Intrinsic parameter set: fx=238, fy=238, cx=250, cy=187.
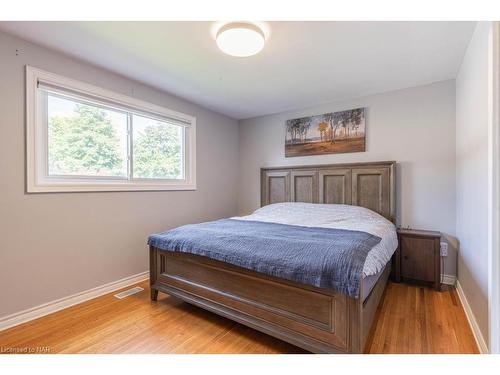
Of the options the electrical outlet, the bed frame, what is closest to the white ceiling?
the bed frame

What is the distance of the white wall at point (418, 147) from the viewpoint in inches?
106

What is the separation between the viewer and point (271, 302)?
164 centimetres

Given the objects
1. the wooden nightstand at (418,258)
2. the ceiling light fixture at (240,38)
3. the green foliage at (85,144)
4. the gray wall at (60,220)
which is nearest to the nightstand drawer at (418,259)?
the wooden nightstand at (418,258)

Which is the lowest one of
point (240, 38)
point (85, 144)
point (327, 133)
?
point (85, 144)

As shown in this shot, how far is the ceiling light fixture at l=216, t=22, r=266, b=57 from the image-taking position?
1680 mm

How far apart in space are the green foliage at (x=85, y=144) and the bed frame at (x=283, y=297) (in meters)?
1.07

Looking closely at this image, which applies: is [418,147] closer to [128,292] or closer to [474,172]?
[474,172]

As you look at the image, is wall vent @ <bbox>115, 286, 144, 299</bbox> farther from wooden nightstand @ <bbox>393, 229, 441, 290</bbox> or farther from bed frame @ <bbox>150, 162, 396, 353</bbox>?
wooden nightstand @ <bbox>393, 229, 441, 290</bbox>

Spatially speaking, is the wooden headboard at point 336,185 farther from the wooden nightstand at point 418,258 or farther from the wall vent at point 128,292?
the wall vent at point 128,292

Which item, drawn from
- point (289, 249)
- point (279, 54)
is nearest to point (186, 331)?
point (289, 249)

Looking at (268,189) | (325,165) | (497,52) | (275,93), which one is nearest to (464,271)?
(325,165)

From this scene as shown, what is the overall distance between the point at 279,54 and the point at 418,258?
2.56 m

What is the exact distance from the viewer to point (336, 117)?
3.37 metres
